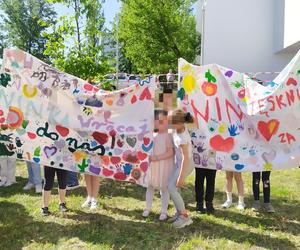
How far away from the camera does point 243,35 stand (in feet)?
75.7

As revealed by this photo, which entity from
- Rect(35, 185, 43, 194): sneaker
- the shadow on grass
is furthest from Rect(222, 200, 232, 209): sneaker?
Rect(35, 185, 43, 194): sneaker

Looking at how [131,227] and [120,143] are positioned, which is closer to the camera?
[131,227]

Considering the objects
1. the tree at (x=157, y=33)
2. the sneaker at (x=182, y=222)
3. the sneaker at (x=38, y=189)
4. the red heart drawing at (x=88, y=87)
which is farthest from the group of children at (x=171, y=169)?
the tree at (x=157, y=33)

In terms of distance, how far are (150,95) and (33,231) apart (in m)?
2.25

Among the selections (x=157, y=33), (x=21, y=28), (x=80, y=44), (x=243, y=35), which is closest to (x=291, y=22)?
(x=243, y=35)

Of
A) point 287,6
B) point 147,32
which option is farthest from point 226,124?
point 147,32

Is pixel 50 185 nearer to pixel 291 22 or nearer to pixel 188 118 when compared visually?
pixel 188 118

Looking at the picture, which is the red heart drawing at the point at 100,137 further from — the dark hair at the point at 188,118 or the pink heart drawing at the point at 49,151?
the dark hair at the point at 188,118

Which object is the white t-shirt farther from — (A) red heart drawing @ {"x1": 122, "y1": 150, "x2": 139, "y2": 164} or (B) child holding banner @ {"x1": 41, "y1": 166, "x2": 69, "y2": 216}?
(B) child holding banner @ {"x1": 41, "y1": 166, "x2": 69, "y2": 216}

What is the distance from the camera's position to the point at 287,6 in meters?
19.7

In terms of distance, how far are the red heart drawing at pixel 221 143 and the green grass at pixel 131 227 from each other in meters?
0.96

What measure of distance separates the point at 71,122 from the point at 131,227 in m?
1.57

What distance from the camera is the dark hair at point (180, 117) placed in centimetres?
479

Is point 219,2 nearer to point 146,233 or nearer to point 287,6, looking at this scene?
point 287,6
